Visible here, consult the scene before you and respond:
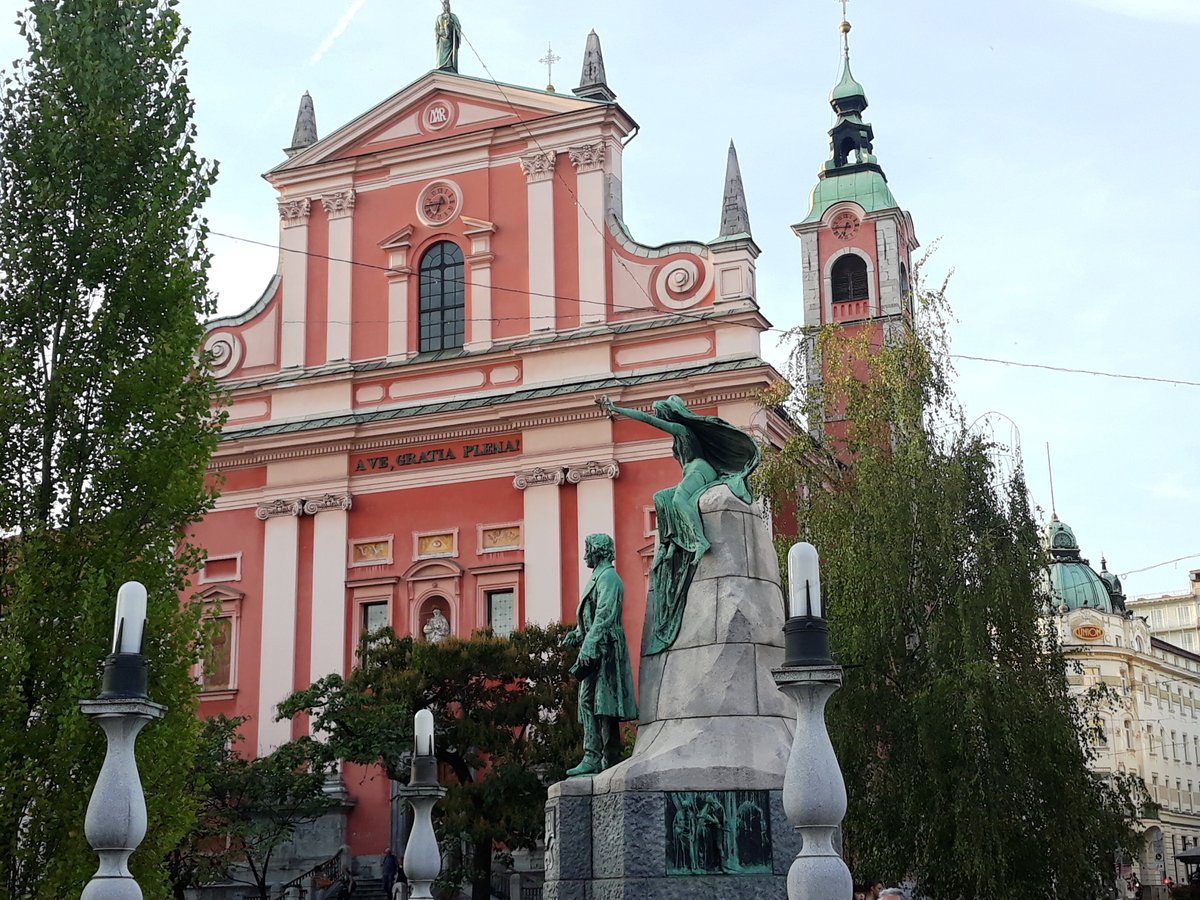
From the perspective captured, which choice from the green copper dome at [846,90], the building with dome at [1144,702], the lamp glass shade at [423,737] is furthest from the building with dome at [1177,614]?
the lamp glass shade at [423,737]

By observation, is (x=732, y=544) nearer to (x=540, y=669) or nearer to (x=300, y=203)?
(x=540, y=669)

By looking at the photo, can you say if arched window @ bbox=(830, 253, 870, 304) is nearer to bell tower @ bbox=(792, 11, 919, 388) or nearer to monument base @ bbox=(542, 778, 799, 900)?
bell tower @ bbox=(792, 11, 919, 388)

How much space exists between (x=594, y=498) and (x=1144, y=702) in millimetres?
41976

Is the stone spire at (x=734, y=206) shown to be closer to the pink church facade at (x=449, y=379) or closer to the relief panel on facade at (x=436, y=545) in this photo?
the pink church facade at (x=449, y=379)

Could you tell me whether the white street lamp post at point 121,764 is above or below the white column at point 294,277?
below

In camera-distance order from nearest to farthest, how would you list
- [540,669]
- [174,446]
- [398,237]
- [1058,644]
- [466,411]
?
[174,446] < [1058,644] < [540,669] < [466,411] < [398,237]

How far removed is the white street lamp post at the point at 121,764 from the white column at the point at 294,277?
22428mm

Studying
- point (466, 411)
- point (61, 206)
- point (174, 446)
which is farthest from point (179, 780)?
point (466, 411)

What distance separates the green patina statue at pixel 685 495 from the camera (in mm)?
9766

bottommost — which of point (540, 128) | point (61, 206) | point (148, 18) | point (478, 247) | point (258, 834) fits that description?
point (258, 834)

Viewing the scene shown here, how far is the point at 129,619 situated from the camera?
280 inches

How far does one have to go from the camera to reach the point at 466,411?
2709 cm

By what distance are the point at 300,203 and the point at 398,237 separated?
8.31ft

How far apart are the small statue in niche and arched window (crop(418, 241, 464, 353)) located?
515 cm
